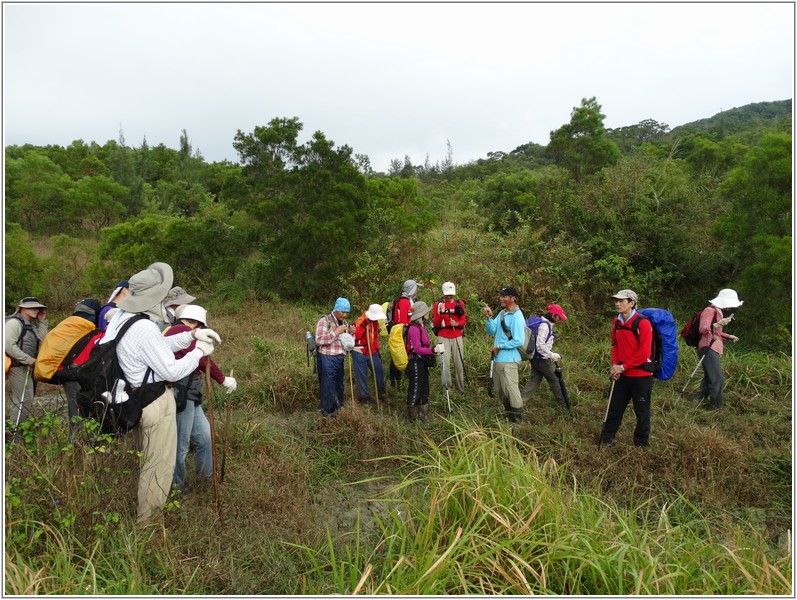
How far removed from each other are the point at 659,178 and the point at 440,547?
11.4 m

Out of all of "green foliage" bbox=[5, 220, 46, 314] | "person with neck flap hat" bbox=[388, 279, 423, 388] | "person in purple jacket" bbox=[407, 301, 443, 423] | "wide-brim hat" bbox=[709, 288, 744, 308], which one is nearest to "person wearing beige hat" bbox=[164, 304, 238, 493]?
"person in purple jacket" bbox=[407, 301, 443, 423]

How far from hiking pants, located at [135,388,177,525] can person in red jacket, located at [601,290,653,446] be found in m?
3.73

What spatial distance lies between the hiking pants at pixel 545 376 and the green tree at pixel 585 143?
8443mm

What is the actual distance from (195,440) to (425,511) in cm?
193

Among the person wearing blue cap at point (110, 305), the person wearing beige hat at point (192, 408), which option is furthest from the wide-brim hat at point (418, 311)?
the person wearing blue cap at point (110, 305)

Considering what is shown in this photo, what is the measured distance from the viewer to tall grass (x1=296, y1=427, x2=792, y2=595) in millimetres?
2449

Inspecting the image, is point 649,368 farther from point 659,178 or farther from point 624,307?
point 659,178

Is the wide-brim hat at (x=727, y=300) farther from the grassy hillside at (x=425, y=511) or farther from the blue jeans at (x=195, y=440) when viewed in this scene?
the blue jeans at (x=195, y=440)

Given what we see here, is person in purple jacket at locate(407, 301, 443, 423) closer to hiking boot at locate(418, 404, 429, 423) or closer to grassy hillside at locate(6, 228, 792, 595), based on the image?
hiking boot at locate(418, 404, 429, 423)

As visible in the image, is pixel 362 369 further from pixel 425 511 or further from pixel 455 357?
pixel 425 511

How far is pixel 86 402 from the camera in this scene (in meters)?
3.07

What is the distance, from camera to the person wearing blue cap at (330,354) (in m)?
5.32

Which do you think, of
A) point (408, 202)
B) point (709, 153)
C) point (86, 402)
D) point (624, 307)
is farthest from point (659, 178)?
point (86, 402)

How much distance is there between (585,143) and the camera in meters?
12.8
